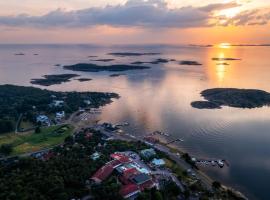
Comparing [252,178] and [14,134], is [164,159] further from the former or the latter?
[14,134]

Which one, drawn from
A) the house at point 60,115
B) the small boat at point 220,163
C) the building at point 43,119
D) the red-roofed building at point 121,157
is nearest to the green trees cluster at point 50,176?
the red-roofed building at point 121,157

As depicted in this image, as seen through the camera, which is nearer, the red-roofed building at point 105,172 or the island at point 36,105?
the red-roofed building at point 105,172

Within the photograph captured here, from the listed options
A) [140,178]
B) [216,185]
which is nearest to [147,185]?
[140,178]

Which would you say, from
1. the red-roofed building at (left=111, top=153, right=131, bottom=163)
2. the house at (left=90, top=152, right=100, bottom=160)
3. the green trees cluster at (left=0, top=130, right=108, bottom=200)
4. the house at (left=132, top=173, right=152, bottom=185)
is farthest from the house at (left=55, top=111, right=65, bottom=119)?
the house at (left=132, top=173, right=152, bottom=185)

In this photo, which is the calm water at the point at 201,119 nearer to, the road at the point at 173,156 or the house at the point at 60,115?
the road at the point at 173,156

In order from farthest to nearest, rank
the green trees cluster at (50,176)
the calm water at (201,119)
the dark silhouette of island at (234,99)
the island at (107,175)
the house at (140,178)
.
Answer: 1. the dark silhouette of island at (234,99)
2. the calm water at (201,119)
3. the house at (140,178)
4. the island at (107,175)
5. the green trees cluster at (50,176)

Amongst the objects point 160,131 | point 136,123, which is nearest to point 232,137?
point 160,131
